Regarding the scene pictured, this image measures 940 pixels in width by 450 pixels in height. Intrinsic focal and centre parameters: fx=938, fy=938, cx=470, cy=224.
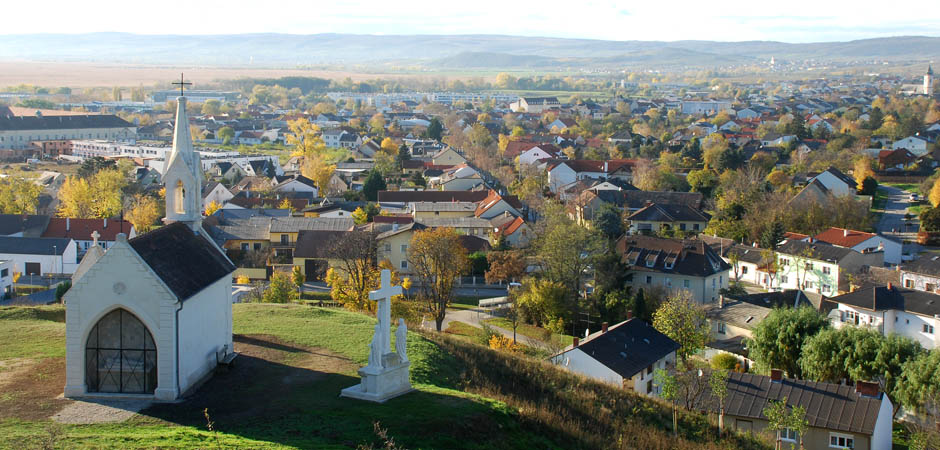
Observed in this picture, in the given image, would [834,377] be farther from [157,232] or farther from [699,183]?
[699,183]

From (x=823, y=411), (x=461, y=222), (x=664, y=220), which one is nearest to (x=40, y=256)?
(x=461, y=222)

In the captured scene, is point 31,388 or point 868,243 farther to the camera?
point 868,243

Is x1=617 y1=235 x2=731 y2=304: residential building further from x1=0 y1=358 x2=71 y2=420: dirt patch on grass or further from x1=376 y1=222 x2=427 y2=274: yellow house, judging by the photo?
x1=0 y1=358 x2=71 y2=420: dirt patch on grass

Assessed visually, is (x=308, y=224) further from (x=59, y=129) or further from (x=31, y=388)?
(x=59, y=129)

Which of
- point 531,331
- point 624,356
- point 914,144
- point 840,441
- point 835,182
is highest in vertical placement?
point 914,144

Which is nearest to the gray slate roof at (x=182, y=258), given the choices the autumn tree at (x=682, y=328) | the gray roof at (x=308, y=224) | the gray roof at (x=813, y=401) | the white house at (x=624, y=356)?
the white house at (x=624, y=356)

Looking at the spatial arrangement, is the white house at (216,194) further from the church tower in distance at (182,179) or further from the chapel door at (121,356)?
the chapel door at (121,356)

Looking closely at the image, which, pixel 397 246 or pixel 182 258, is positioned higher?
pixel 182 258
